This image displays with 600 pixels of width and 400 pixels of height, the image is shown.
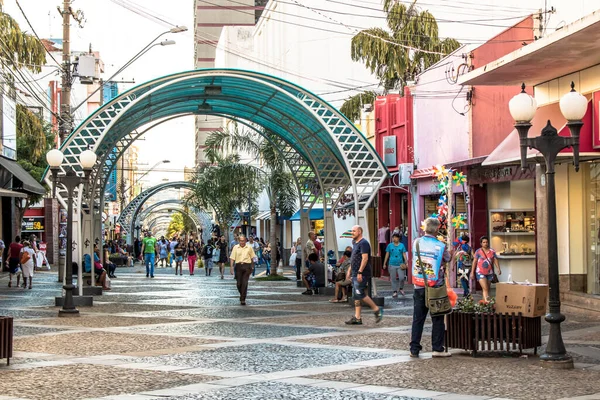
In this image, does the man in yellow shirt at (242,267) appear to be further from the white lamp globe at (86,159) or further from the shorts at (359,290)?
the shorts at (359,290)

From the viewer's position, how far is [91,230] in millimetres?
25969

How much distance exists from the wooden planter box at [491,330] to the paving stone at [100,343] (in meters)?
4.12

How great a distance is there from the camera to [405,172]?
32.8 metres

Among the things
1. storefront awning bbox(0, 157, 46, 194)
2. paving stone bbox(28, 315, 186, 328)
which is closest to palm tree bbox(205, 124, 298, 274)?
storefront awning bbox(0, 157, 46, 194)

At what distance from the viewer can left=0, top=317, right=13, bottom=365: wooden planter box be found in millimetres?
11859

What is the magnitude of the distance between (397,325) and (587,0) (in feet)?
28.1

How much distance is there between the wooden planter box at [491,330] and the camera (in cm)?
1259

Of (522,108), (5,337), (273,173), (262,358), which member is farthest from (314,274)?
(5,337)

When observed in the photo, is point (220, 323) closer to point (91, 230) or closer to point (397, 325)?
point (397, 325)

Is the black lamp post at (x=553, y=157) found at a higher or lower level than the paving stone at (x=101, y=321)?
higher

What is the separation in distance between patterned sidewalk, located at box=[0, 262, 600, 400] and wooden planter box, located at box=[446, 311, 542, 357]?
0.19 metres

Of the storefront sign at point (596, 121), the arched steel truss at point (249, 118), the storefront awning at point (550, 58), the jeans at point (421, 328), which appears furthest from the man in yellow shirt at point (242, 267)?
the jeans at point (421, 328)

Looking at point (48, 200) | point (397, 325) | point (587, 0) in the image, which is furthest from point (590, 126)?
point (48, 200)

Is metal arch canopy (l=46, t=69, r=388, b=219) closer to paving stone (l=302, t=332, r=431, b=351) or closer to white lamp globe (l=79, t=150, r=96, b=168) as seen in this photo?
white lamp globe (l=79, t=150, r=96, b=168)
